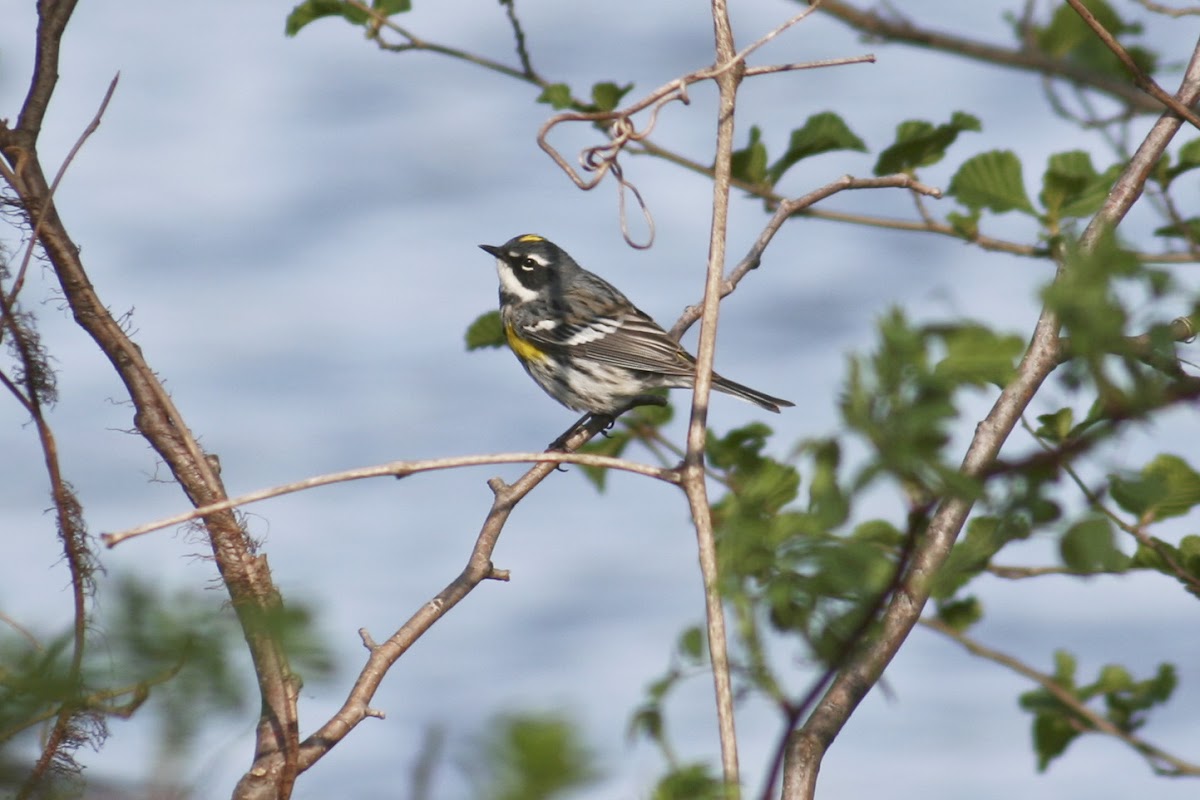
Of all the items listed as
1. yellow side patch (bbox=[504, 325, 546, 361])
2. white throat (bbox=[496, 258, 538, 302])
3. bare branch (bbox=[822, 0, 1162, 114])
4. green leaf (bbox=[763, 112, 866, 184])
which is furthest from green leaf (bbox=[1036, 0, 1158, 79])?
white throat (bbox=[496, 258, 538, 302])

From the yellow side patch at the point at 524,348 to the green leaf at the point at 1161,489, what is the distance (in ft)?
11.6

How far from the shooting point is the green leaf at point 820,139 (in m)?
3.02

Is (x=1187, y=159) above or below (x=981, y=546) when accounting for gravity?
above

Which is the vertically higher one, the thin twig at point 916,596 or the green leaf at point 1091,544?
the thin twig at point 916,596

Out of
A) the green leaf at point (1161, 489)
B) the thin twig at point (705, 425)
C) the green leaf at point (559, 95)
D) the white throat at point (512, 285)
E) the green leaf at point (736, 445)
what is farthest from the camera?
the white throat at point (512, 285)

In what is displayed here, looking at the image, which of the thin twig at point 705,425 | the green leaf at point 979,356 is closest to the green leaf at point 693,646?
the thin twig at point 705,425

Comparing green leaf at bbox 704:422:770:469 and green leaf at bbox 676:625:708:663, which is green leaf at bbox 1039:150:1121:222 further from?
green leaf at bbox 676:625:708:663

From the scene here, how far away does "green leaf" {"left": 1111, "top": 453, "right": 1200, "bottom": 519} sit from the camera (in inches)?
32.5

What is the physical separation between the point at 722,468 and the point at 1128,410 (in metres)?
2.22

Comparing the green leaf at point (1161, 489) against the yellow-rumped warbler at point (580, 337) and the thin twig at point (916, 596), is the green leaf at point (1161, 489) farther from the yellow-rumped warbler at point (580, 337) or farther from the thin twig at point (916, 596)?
the yellow-rumped warbler at point (580, 337)

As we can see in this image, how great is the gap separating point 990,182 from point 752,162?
0.59m

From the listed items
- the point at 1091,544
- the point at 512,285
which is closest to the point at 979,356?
the point at 1091,544

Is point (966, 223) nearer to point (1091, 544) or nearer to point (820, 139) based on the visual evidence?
point (820, 139)

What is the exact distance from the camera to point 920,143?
3.03 meters
